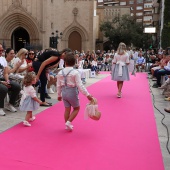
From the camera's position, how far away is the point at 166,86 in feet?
28.5

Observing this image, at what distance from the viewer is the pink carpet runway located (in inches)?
139

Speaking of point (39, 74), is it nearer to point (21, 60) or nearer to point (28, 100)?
point (21, 60)

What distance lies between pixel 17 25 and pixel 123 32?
52.8ft

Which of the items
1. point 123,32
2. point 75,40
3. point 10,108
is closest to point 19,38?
point 75,40

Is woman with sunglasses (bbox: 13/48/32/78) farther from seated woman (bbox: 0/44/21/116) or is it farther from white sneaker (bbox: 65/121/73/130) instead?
white sneaker (bbox: 65/121/73/130)

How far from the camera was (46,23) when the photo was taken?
91.6 feet

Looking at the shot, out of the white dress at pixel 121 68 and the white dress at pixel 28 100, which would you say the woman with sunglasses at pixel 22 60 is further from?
the white dress at pixel 121 68

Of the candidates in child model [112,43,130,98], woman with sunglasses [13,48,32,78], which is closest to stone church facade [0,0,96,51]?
child model [112,43,130,98]

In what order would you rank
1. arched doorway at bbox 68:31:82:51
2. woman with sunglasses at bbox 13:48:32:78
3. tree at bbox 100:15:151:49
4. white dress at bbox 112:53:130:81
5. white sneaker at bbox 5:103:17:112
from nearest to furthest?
white sneaker at bbox 5:103:17:112, woman with sunglasses at bbox 13:48:32:78, white dress at bbox 112:53:130:81, arched doorway at bbox 68:31:82:51, tree at bbox 100:15:151:49

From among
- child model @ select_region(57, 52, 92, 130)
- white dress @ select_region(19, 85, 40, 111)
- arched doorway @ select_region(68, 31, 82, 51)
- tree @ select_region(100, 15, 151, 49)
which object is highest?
tree @ select_region(100, 15, 151, 49)

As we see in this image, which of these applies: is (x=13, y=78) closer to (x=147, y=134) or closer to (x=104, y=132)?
(x=104, y=132)

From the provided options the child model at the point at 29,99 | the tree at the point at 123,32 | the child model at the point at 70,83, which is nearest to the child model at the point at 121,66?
the child model at the point at 29,99

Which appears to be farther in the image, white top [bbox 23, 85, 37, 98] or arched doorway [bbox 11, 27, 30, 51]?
arched doorway [bbox 11, 27, 30, 51]

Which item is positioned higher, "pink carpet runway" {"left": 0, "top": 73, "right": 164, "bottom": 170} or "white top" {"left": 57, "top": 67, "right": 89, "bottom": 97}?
"white top" {"left": 57, "top": 67, "right": 89, "bottom": 97}
